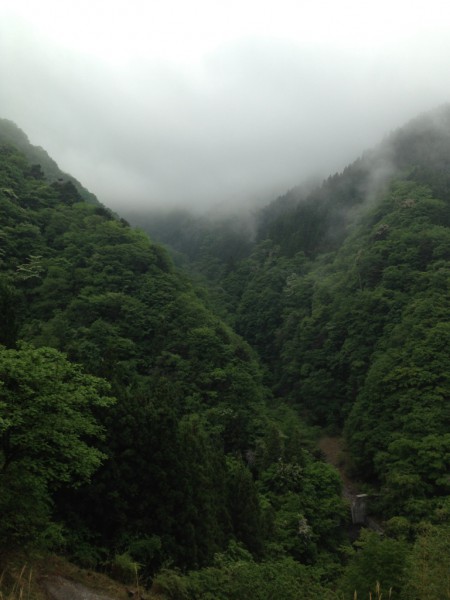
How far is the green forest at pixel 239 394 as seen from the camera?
1337cm

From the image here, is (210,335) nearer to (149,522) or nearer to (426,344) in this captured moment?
(426,344)

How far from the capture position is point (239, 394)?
48844mm

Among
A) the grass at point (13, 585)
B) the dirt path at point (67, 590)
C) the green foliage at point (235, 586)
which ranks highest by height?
the green foliage at point (235, 586)

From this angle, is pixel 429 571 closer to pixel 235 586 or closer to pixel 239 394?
pixel 235 586

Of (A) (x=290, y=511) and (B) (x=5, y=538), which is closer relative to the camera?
(B) (x=5, y=538)

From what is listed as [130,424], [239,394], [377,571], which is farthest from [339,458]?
[377,571]

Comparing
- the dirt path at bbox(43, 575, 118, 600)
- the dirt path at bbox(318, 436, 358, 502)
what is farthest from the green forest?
the dirt path at bbox(43, 575, 118, 600)

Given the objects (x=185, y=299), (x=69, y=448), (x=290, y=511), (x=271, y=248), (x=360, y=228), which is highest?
(x=360, y=228)

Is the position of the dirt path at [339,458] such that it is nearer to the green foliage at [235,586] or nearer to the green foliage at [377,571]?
the green foliage at [377,571]

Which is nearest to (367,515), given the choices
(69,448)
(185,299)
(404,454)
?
(404,454)

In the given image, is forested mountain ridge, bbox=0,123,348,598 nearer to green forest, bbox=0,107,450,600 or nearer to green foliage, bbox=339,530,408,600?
green forest, bbox=0,107,450,600

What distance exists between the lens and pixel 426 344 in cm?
5056

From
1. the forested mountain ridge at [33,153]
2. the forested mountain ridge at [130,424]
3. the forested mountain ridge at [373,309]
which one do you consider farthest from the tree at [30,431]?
the forested mountain ridge at [33,153]

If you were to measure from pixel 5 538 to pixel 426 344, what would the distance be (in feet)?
154
